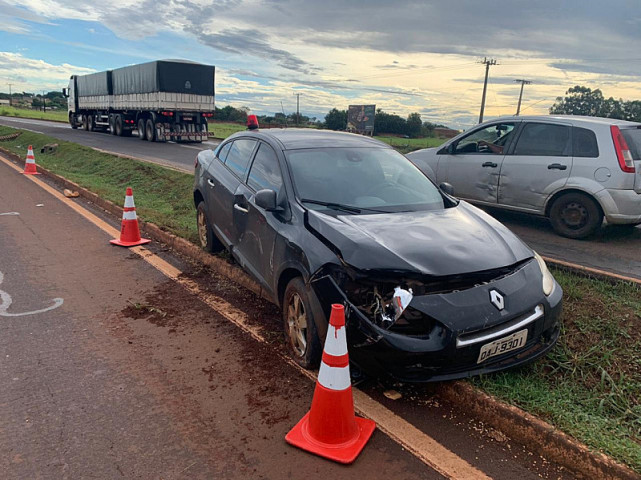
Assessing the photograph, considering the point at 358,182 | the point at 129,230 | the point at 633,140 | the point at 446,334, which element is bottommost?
the point at 129,230

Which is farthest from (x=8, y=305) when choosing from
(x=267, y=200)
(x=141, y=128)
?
(x=141, y=128)

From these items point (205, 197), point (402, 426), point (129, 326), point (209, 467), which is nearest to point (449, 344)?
point (402, 426)

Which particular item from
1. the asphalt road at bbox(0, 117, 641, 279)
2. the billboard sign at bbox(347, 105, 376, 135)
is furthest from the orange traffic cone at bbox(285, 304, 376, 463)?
the billboard sign at bbox(347, 105, 376, 135)

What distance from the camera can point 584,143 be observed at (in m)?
6.67

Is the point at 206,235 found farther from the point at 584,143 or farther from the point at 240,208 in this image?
the point at 584,143

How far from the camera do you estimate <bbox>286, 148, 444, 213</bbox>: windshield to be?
4.03 m

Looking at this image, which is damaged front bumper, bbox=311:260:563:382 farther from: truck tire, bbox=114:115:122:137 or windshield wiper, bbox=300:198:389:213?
truck tire, bbox=114:115:122:137

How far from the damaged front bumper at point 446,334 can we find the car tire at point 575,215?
13.3 feet

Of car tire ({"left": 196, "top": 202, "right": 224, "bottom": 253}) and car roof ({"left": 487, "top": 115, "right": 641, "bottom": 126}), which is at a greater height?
car roof ({"left": 487, "top": 115, "right": 641, "bottom": 126})

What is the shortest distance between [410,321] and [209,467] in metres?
1.34

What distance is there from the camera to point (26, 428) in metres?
2.83

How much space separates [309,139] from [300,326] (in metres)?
1.94

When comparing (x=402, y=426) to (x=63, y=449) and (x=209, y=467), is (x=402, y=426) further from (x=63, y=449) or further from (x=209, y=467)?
(x=63, y=449)

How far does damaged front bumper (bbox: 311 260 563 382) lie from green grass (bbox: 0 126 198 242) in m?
4.08
